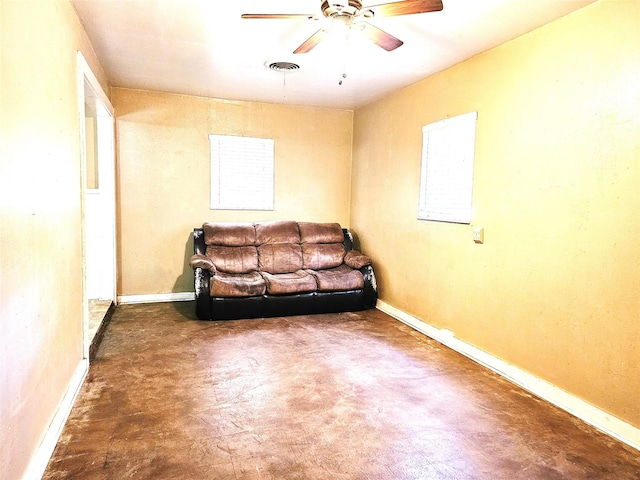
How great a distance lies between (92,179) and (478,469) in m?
5.03

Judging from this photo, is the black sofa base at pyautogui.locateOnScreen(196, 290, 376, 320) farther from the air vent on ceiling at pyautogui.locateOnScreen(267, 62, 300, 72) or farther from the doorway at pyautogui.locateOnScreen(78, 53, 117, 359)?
the air vent on ceiling at pyautogui.locateOnScreen(267, 62, 300, 72)

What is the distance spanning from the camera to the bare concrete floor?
203 centimetres

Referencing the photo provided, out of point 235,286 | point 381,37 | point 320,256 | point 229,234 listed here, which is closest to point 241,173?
point 229,234

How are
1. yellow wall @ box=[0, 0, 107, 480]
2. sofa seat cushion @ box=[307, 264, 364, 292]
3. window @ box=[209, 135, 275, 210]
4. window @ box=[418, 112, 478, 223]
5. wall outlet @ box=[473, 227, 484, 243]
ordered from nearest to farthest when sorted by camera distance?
yellow wall @ box=[0, 0, 107, 480]
wall outlet @ box=[473, 227, 484, 243]
window @ box=[418, 112, 478, 223]
sofa seat cushion @ box=[307, 264, 364, 292]
window @ box=[209, 135, 275, 210]

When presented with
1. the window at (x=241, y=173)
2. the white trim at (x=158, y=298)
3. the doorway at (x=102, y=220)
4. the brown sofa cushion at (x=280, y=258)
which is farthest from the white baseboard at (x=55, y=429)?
the window at (x=241, y=173)

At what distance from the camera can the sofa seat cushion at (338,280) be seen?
4762 mm

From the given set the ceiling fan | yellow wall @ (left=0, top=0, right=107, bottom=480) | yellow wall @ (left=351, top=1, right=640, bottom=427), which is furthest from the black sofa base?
the ceiling fan

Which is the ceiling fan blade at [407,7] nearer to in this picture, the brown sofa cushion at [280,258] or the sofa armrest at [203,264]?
the sofa armrest at [203,264]

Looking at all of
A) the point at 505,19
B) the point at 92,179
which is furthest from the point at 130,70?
the point at 505,19

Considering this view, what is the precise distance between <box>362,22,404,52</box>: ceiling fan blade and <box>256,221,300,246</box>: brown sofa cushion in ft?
9.60

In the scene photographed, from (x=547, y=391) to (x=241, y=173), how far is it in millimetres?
4133

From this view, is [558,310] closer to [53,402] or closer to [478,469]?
[478,469]

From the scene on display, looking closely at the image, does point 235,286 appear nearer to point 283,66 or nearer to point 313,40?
point 283,66

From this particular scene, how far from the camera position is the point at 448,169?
387 cm
